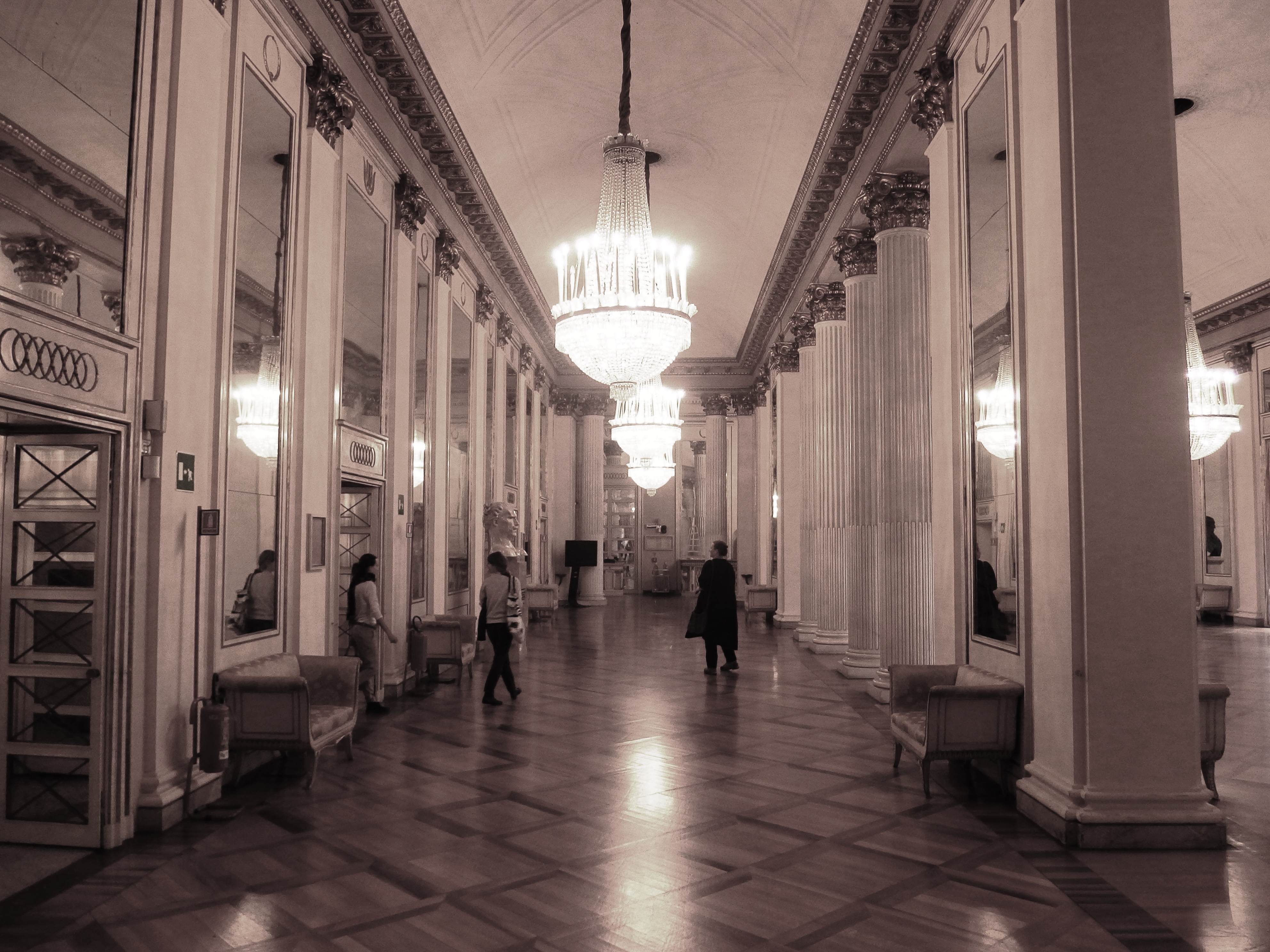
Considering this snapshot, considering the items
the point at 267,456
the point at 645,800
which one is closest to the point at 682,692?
the point at 645,800

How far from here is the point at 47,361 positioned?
168 inches

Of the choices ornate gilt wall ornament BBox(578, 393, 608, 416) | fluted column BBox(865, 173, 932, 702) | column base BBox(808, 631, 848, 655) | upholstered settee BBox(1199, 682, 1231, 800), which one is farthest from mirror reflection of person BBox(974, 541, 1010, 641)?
ornate gilt wall ornament BBox(578, 393, 608, 416)

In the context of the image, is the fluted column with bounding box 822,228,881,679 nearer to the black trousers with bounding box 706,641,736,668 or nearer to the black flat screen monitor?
the black trousers with bounding box 706,641,736,668

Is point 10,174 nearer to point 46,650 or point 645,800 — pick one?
point 46,650

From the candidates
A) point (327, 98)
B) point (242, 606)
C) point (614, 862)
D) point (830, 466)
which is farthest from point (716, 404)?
point (614, 862)

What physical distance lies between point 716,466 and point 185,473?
18979 mm

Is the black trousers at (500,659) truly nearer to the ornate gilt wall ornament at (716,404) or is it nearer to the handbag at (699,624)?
the handbag at (699,624)

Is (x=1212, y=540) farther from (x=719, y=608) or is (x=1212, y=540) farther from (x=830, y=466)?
(x=719, y=608)

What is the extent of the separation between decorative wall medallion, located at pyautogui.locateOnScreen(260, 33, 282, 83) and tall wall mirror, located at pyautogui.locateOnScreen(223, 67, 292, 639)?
0.16 m

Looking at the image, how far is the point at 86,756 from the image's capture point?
476cm

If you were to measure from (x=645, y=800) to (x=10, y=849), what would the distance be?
10.5ft

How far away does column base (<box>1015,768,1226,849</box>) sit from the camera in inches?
184

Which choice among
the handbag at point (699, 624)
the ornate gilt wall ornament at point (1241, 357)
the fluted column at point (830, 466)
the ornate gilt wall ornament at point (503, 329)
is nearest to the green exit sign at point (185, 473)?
the handbag at point (699, 624)

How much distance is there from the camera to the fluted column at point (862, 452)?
34.9 feet
